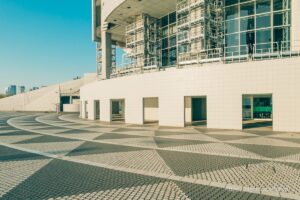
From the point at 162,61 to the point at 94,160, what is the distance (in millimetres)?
25010

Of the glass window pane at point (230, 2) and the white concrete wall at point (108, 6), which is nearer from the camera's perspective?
the glass window pane at point (230, 2)

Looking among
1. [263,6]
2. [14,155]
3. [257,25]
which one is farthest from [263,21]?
[14,155]

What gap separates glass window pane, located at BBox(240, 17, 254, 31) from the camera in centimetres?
2265

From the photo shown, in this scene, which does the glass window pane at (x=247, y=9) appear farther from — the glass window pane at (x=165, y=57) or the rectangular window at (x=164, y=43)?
the glass window pane at (x=165, y=57)

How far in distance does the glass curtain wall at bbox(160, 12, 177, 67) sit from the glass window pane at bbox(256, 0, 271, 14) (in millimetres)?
10591

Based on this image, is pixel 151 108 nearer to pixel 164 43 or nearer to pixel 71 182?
pixel 164 43

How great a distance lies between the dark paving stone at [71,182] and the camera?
6113 mm

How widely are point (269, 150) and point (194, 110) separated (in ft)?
49.3

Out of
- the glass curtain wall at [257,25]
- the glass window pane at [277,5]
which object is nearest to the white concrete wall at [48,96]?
the glass curtain wall at [257,25]

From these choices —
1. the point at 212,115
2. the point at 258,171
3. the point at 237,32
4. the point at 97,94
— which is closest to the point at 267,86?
the point at 212,115

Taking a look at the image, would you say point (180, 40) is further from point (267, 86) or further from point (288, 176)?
point (288, 176)

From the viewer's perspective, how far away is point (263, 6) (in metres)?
22.4

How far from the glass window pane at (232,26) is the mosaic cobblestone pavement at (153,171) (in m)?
14.8

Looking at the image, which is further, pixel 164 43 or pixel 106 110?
pixel 164 43
